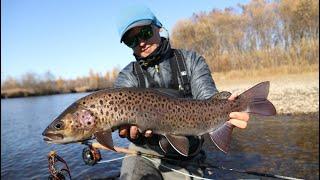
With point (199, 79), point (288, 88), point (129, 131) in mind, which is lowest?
point (288, 88)

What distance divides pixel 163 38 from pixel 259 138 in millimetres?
10366

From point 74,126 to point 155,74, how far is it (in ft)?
4.62

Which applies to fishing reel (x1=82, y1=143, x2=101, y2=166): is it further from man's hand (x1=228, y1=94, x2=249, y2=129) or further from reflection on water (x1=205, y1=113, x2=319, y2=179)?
reflection on water (x1=205, y1=113, x2=319, y2=179)

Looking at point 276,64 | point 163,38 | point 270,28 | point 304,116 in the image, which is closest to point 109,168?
point 163,38

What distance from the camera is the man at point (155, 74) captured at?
425cm

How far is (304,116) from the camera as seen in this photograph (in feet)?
57.1

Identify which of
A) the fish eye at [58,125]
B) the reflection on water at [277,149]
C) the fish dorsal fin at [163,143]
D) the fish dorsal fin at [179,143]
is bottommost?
the reflection on water at [277,149]

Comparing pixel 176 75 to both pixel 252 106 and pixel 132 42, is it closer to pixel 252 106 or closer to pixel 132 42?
pixel 132 42

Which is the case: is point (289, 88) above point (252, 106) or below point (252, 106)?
below

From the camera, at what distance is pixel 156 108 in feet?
11.5

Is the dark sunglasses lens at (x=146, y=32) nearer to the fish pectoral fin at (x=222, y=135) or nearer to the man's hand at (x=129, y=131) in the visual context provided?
the man's hand at (x=129, y=131)

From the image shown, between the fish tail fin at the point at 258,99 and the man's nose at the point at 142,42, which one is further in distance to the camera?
the man's nose at the point at 142,42

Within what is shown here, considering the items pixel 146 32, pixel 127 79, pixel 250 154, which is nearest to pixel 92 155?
pixel 127 79

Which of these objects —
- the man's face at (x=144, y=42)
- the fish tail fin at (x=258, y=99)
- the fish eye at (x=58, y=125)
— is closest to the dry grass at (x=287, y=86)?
the man's face at (x=144, y=42)
